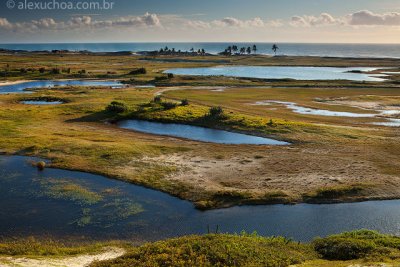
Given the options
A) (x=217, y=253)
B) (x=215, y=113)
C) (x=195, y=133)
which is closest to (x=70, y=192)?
(x=217, y=253)

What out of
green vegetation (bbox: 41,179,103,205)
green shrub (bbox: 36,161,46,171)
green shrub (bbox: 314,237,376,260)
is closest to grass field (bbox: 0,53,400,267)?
green shrub (bbox: 314,237,376,260)

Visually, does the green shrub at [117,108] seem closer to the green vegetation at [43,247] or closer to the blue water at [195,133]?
the blue water at [195,133]

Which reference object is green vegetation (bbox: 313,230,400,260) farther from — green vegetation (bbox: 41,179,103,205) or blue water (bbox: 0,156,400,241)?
green vegetation (bbox: 41,179,103,205)

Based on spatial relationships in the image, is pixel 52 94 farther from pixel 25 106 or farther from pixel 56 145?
pixel 56 145

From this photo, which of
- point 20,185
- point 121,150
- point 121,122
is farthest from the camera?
point 121,122

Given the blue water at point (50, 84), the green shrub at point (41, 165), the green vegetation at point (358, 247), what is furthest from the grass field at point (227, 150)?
the blue water at point (50, 84)

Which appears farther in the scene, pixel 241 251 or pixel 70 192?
pixel 70 192

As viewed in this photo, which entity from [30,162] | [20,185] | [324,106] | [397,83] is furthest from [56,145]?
[397,83]

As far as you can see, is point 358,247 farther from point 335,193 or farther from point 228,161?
point 228,161
